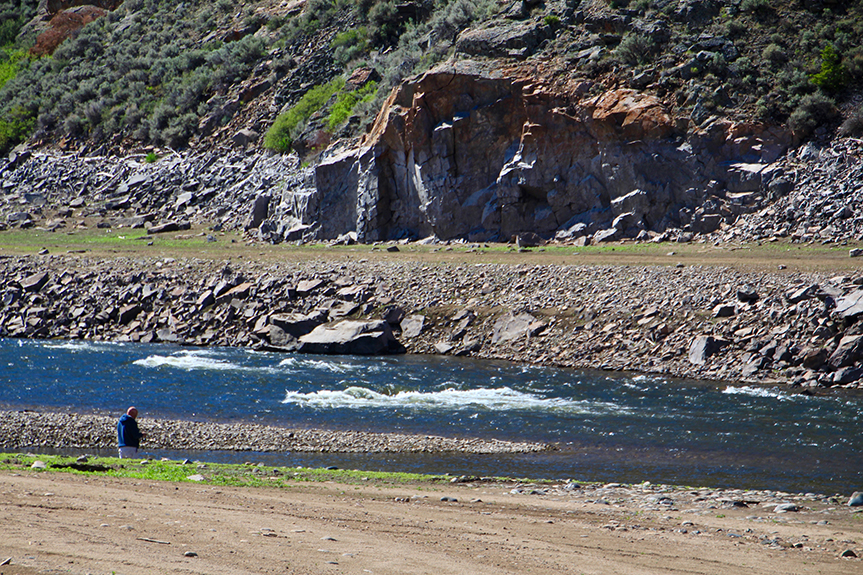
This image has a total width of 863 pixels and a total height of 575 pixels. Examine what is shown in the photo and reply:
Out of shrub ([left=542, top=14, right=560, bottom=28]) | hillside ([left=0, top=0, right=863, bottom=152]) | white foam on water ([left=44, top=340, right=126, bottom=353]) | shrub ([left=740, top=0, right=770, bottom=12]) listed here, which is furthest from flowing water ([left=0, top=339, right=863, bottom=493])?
shrub ([left=740, top=0, right=770, bottom=12])

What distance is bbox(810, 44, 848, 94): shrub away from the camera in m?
29.9

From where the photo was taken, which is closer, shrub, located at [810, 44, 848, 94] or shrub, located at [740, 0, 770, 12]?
shrub, located at [810, 44, 848, 94]

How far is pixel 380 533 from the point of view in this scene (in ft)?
25.6

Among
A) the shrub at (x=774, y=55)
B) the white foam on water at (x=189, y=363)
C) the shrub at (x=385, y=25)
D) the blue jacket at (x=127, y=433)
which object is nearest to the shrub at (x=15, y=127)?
the shrub at (x=385, y=25)

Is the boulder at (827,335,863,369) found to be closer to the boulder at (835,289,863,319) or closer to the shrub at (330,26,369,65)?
the boulder at (835,289,863,319)

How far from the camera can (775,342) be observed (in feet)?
63.1

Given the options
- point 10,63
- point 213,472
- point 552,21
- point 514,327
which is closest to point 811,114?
point 552,21

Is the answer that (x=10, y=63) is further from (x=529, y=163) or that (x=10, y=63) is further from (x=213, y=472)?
(x=213, y=472)

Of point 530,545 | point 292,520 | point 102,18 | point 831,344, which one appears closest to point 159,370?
point 292,520

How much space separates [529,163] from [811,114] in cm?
1129

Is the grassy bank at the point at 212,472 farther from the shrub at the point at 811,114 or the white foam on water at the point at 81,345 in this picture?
the shrub at the point at 811,114

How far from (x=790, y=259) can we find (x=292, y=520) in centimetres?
2043

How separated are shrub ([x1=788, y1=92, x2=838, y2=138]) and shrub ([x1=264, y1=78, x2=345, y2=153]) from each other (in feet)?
83.9

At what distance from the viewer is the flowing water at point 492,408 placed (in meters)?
13.0
